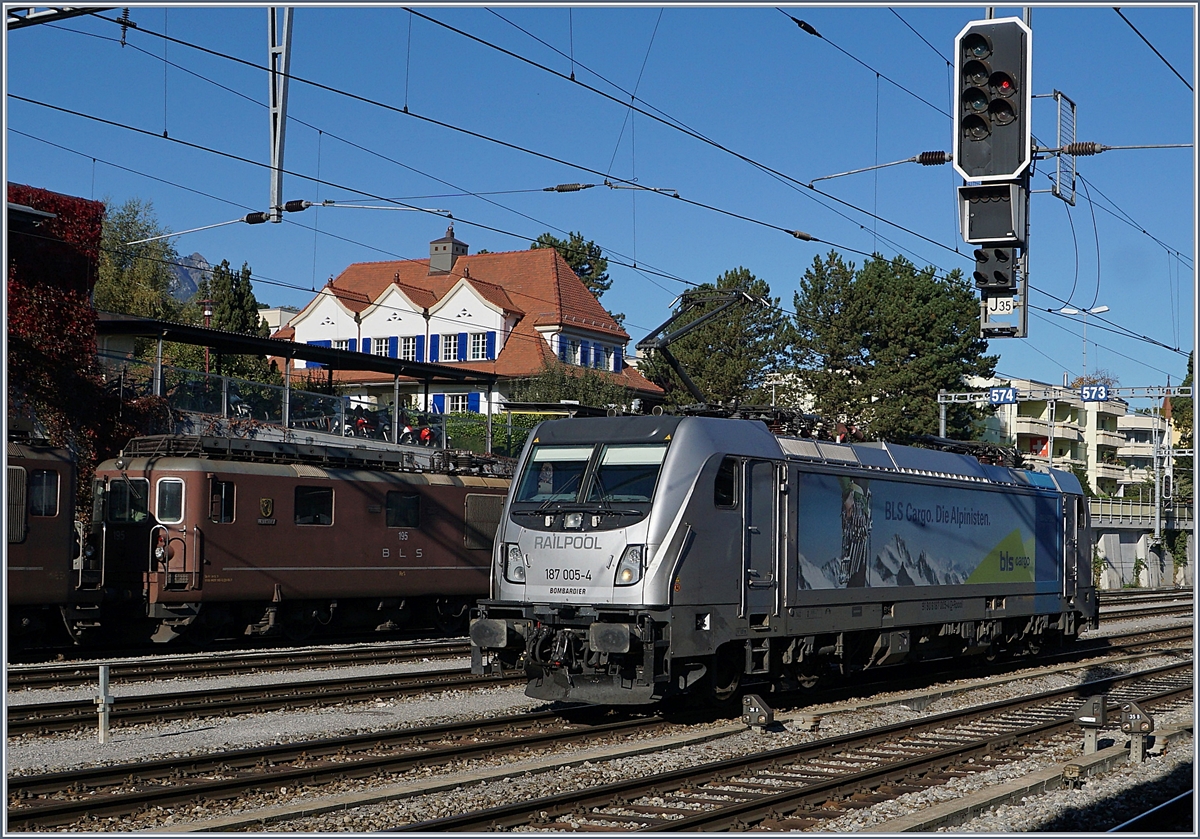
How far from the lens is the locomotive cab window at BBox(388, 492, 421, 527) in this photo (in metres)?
23.0

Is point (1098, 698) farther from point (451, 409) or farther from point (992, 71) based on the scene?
point (451, 409)

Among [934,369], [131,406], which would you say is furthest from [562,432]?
[934,369]

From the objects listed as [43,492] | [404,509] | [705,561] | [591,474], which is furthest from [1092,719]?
[404,509]

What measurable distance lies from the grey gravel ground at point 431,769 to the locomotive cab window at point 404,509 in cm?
662

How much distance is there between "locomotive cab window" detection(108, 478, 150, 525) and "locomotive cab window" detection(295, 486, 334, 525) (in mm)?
2432

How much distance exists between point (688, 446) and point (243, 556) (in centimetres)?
1023

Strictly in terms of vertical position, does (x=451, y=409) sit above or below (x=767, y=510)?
above

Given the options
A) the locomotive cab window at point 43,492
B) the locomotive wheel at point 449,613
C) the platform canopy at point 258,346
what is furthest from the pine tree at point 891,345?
the locomotive cab window at point 43,492

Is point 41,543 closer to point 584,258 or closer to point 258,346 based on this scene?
point 258,346

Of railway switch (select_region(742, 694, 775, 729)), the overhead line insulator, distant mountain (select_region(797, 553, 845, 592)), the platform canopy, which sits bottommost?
railway switch (select_region(742, 694, 775, 729))

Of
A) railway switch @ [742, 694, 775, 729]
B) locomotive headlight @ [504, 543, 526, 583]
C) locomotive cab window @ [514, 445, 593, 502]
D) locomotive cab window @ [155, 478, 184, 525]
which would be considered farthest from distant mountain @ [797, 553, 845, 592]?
locomotive cab window @ [155, 478, 184, 525]

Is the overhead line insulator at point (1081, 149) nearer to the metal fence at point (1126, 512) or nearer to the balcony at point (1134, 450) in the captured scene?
the metal fence at point (1126, 512)

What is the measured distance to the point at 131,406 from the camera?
85.5ft

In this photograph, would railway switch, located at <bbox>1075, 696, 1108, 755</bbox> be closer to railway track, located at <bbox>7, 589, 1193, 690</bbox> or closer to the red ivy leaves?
railway track, located at <bbox>7, 589, 1193, 690</bbox>
